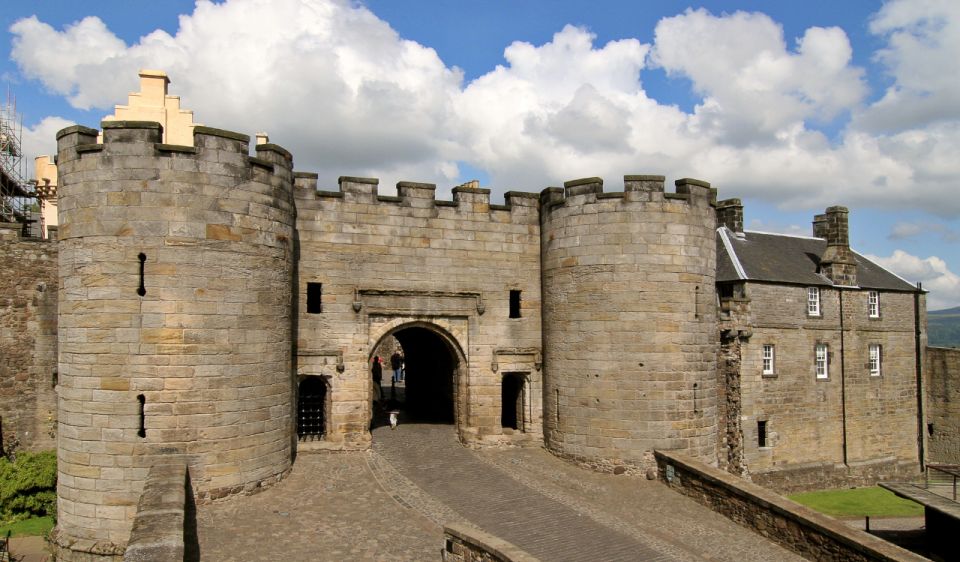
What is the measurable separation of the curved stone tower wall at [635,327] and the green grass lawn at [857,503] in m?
8.87

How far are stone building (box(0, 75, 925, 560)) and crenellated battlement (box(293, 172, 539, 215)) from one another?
55 millimetres

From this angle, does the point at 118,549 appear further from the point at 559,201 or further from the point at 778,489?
the point at 778,489

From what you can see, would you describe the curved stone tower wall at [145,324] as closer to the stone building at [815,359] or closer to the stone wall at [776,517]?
the stone wall at [776,517]

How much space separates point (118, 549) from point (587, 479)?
9603mm

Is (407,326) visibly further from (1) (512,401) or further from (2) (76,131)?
(2) (76,131)

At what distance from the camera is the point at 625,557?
11.5 metres

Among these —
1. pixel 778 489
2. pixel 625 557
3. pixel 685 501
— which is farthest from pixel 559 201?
pixel 778 489

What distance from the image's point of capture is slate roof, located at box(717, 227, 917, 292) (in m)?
24.6

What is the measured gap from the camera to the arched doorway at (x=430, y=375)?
59.4 feet

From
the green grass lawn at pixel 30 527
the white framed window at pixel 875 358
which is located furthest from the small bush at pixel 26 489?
the white framed window at pixel 875 358

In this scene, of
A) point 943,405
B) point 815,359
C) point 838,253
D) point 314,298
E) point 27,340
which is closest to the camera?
point 314,298

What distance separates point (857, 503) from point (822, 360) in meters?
5.15

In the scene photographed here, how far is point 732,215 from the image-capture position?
2753 centimetres

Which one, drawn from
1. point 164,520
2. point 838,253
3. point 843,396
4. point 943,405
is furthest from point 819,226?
point 164,520
